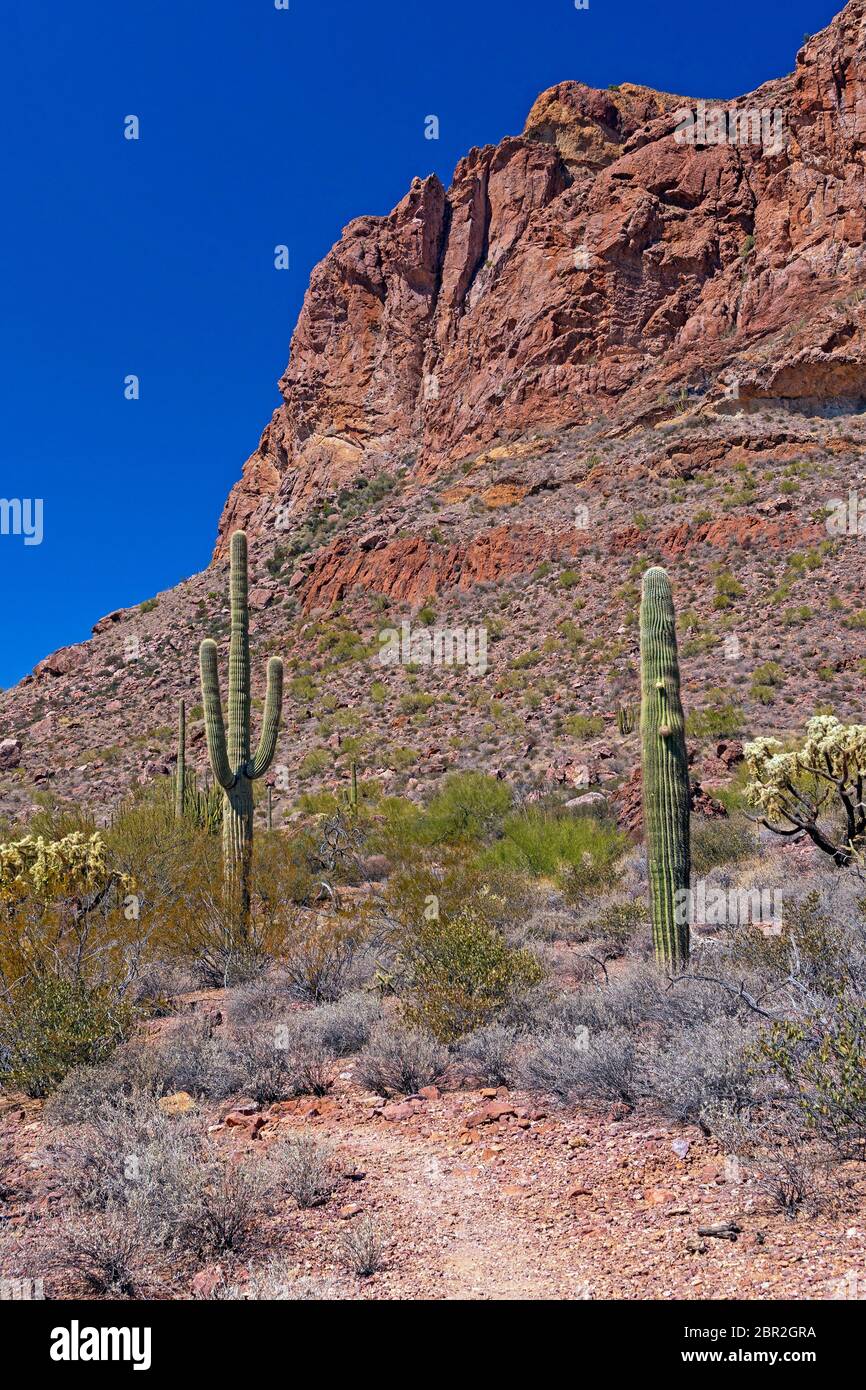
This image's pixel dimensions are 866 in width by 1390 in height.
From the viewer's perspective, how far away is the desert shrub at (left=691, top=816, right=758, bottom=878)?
39.4 feet

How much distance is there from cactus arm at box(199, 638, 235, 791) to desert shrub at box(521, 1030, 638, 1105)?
5.25 meters

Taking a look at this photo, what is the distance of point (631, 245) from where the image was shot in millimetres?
41594

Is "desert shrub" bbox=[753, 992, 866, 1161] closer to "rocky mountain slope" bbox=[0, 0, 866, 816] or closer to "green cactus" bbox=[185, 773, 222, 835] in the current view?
"green cactus" bbox=[185, 773, 222, 835]

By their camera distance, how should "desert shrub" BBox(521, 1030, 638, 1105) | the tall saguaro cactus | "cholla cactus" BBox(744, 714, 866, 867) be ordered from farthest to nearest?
the tall saguaro cactus, "cholla cactus" BBox(744, 714, 866, 867), "desert shrub" BBox(521, 1030, 638, 1105)

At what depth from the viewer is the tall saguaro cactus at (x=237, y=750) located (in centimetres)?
970

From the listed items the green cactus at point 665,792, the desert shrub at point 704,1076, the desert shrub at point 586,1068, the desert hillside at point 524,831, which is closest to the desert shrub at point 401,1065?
the desert hillside at point 524,831

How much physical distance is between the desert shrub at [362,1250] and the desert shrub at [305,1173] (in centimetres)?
47

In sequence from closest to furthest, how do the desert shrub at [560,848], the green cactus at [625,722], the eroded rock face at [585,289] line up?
the desert shrub at [560,848] < the green cactus at [625,722] < the eroded rock face at [585,289]

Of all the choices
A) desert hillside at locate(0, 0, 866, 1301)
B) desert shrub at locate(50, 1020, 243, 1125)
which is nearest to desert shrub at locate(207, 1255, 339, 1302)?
desert hillside at locate(0, 0, 866, 1301)

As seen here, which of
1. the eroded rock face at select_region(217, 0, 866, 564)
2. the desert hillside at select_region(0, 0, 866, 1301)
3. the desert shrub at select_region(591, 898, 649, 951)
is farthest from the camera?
the eroded rock face at select_region(217, 0, 866, 564)

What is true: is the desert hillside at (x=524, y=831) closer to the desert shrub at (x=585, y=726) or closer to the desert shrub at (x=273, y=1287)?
the desert shrub at (x=273, y=1287)
